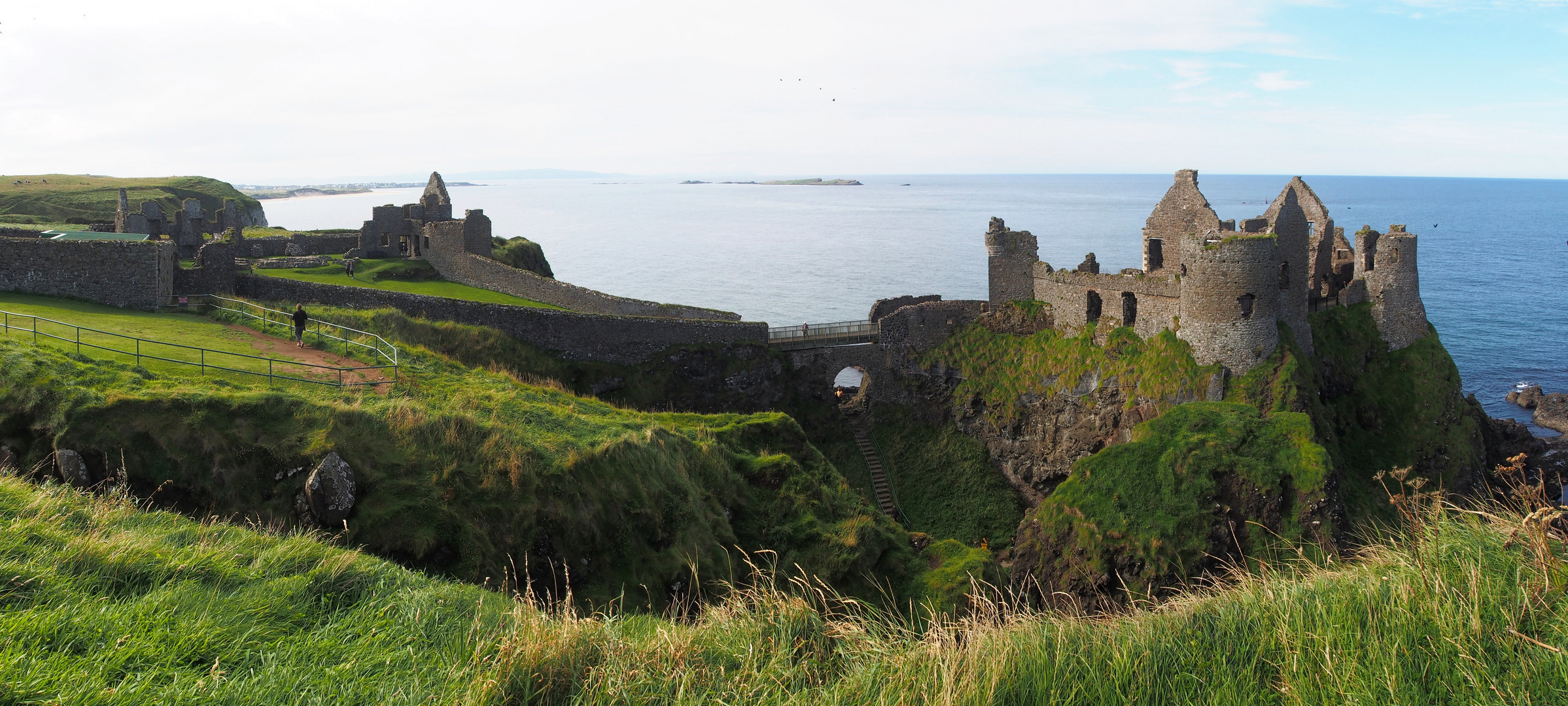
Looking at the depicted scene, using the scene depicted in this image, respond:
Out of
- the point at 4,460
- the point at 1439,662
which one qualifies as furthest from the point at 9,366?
the point at 1439,662

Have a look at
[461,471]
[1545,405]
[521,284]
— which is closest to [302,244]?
[521,284]

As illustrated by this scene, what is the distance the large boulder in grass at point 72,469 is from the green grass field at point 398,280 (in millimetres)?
22458

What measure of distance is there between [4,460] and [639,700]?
11.7 m

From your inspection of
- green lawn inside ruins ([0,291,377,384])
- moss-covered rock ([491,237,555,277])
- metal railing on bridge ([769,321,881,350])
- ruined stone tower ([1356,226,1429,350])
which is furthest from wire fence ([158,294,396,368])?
ruined stone tower ([1356,226,1429,350])

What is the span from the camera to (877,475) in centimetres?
3347

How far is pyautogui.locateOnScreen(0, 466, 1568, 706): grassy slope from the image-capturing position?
6.99 m

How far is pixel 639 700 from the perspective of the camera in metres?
7.57

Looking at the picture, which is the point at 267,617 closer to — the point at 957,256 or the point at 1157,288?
the point at 1157,288

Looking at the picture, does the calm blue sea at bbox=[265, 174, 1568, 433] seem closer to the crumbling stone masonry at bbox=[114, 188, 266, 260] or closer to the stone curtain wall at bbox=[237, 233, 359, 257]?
the stone curtain wall at bbox=[237, 233, 359, 257]

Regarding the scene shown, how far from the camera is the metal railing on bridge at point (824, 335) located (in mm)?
36281

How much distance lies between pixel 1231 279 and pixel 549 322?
867 inches

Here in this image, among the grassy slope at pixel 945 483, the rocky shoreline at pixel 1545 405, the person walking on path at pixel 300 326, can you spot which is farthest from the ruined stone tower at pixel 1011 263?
the rocky shoreline at pixel 1545 405

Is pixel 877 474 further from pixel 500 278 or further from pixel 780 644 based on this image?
pixel 780 644

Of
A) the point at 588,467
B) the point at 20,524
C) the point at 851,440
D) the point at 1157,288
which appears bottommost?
the point at 851,440
